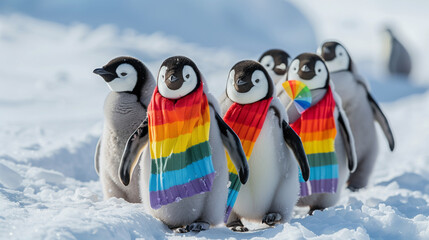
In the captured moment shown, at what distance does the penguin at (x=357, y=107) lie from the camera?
5234mm

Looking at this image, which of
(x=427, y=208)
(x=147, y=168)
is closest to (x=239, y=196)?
(x=147, y=168)

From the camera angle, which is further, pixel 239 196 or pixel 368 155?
pixel 368 155

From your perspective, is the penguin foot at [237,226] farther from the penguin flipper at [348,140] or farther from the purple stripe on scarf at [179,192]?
the penguin flipper at [348,140]

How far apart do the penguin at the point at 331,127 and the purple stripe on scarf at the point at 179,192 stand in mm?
1122

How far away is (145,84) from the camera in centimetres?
401

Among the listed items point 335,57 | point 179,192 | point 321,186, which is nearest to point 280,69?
point 335,57

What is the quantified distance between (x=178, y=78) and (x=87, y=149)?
283 centimetres

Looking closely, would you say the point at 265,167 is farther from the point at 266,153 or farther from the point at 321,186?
the point at 321,186

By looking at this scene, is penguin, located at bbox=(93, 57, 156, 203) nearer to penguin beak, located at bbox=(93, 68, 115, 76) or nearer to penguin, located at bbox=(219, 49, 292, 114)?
penguin beak, located at bbox=(93, 68, 115, 76)

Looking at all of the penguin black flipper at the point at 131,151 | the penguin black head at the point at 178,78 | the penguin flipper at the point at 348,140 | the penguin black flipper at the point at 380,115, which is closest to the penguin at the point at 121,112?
the penguin black flipper at the point at 131,151

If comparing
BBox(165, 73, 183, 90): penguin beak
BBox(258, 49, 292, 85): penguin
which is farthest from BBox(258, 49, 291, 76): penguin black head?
BBox(165, 73, 183, 90): penguin beak

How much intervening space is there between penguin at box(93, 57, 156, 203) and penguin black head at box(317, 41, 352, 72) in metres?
1.94

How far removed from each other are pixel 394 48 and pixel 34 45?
11504 mm

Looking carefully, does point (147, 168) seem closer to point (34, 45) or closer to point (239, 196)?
point (239, 196)
